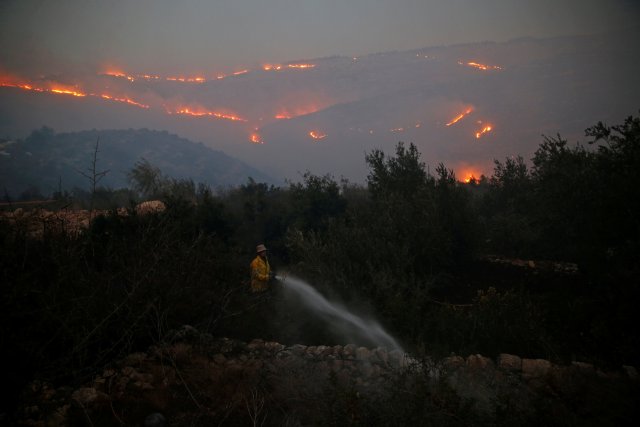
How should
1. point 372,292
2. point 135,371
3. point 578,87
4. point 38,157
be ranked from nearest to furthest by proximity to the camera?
point 135,371 → point 372,292 → point 578,87 → point 38,157

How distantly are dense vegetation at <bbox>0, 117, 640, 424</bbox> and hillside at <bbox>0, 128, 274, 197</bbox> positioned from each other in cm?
6135

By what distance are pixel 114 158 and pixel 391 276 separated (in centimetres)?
10070

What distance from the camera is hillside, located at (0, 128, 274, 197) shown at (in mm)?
65250

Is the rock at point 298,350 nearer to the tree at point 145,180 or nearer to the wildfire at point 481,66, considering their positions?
the tree at point 145,180

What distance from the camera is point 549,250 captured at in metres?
10.8

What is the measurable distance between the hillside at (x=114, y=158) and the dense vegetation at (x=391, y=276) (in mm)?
61350

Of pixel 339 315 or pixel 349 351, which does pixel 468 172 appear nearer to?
pixel 339 315

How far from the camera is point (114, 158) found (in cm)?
8975

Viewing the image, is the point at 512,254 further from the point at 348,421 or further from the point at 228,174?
the point at 228,174

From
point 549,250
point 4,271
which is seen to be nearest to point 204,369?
point 4,271

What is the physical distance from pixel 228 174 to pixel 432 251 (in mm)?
91127

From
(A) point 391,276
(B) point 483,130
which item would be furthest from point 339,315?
(B) point 483,130

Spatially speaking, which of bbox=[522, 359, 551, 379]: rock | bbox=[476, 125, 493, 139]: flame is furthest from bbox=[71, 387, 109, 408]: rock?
bbox=[476, 125, 493, 139]: flame

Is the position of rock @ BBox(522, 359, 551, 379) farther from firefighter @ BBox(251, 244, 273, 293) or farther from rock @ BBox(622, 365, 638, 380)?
firefighter @ BBox(251, 244, 273, 293)
